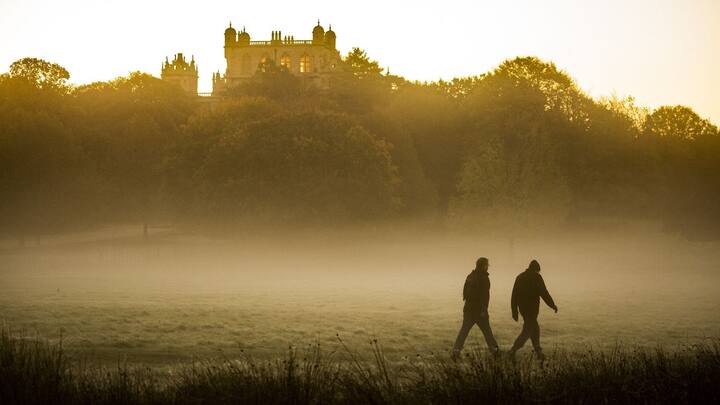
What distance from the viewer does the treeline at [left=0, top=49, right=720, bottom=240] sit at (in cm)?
7012

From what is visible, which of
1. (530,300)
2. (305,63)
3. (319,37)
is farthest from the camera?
(319,37)

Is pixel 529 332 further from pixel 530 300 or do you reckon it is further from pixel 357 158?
pixel 357 158

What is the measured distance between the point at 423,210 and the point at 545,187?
9923 millimetres

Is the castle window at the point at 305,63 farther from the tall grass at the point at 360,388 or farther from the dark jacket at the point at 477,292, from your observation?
the tall grass at the point at 360,388

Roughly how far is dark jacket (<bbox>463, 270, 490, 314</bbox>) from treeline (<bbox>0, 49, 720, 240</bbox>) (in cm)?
4515

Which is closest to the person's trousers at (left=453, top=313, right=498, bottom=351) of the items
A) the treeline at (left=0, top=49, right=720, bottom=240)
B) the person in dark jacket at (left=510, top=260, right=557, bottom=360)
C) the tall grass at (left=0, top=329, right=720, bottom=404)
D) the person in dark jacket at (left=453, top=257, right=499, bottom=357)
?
the person in dark jacket at (left=453, top=257, right=499, bottom=357)

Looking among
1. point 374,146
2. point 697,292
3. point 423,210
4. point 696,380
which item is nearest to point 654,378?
point 696,380

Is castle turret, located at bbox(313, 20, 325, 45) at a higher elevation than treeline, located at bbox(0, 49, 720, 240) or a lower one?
higher

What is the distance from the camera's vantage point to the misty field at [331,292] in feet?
88.7

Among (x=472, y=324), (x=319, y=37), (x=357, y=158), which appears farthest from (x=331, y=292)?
(x=319, y=37)

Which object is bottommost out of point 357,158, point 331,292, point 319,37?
point 331,292

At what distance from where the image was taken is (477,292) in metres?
22.9

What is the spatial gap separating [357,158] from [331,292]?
84.0 ft

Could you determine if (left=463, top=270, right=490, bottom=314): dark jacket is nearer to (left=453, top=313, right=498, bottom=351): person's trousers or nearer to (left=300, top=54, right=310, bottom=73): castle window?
(left=453, top=313, right=498, bottom=351): person's trousers
